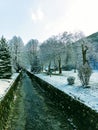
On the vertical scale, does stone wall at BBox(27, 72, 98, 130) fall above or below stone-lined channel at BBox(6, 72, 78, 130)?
above

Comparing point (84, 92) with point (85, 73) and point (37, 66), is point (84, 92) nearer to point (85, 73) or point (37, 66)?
point (85, 73)

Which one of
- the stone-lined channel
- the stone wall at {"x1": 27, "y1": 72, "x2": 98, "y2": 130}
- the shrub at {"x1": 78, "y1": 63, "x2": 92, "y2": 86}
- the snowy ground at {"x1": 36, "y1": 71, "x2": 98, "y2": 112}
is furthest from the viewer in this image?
the shrub at {"x1": 78, "y1": 63, "x2": 92, "y2": 86}

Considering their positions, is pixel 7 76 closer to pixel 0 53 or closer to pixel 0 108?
pixel 0 53

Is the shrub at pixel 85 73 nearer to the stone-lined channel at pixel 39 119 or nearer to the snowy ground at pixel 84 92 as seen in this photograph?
the snowy ground at pixel 84 92

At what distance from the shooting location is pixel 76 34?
73.5 m

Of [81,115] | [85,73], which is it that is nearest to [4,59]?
[85,73]

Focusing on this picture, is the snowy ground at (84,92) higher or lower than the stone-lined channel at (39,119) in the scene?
higher

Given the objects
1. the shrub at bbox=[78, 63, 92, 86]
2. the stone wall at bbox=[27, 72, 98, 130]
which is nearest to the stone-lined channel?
the stone wall at bbox=[27, 72, 98, 130]

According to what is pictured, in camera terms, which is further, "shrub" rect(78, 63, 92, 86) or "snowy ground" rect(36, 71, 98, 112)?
"shrub" rect(78, 63, 92, 86)

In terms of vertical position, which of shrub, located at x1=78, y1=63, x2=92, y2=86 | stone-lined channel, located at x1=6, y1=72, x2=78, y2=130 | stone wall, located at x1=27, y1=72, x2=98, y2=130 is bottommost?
stone-lined channel, located at x1=6, y1=72, x2=78, y2=130

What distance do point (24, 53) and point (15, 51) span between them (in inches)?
740

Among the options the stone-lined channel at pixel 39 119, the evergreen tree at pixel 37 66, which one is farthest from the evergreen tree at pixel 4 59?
the stone-lined channel at pixel 39 119

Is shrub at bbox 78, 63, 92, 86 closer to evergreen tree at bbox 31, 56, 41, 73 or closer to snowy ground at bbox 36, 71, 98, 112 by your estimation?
snowy ground at bbox 36, 71, 98, 112

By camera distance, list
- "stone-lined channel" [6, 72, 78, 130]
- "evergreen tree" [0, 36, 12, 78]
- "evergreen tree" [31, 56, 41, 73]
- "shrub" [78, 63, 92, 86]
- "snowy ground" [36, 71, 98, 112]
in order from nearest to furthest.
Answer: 1. "stone-lined channel" [6, 72, 78, 130]
2. "snowy ground" [36, 71, 98, 112]
3. "shrub" [78, 63, 92, 86]
4. "evergreen tree" [0, 36, 12, 78]
5. "evergreen tree" [31, 56, 41, 73]
